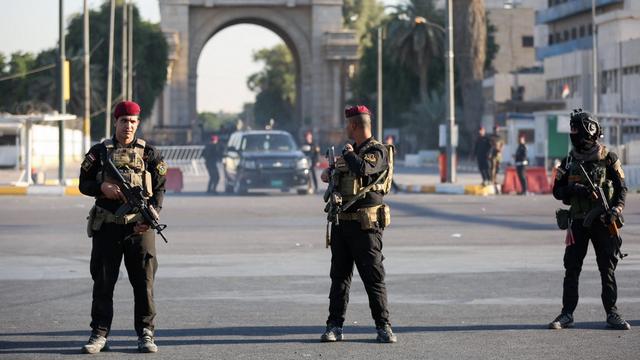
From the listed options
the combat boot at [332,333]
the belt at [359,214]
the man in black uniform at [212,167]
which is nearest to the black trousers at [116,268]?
the combat boot at [332,333]

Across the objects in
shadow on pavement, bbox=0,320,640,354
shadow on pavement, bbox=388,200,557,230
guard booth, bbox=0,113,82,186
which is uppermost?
guard booth, bbox=0,113,82,186

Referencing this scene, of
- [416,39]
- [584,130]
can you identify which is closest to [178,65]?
[416,39]

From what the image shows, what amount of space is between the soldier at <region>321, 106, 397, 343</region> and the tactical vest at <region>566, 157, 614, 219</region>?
1585 mm

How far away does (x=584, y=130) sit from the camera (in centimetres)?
1044

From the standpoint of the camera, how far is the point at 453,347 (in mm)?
9664

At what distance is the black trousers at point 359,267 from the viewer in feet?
32.1

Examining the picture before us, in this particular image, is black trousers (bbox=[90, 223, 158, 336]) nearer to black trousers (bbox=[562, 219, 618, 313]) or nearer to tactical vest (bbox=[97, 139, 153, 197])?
tactical vest (bbox=[97, 139, 153, 197])

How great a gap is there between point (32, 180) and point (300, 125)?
248ft

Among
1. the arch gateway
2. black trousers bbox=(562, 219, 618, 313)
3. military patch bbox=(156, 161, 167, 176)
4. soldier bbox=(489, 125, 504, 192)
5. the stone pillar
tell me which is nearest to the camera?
military patch bbox=(156, 161, 167, 176)

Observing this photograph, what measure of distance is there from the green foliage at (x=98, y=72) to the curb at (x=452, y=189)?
179 ft

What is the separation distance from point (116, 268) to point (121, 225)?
327mm

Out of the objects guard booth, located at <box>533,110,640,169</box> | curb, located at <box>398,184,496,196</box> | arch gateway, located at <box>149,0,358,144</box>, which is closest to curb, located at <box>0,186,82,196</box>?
curb, located at <box>398,184,496,196</box>

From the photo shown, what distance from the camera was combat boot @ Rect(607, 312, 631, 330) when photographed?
1036cm

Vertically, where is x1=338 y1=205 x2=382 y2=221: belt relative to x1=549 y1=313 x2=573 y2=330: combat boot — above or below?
above
